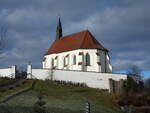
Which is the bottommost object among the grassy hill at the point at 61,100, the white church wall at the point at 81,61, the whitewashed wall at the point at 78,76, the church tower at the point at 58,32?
the grassy hill at the point at 61,100

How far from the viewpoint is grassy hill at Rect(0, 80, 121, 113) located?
2808 cm

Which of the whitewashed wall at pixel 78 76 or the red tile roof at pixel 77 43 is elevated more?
the red tile roof at pixel 77 43

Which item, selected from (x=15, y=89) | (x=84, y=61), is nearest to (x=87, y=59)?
(x=84, y=61)

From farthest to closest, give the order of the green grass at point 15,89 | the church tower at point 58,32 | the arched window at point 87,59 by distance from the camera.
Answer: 1. the church tower at point 58,32
2. the arched window at point 87,59
3. the green grass at point 15,89

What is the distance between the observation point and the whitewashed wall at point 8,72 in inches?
1844

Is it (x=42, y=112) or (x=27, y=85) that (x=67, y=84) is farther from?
(x=42, y=112)

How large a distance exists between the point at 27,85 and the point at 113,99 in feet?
34.2

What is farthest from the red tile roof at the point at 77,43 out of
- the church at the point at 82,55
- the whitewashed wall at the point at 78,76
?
the whitewashed wall at the point at 78,76

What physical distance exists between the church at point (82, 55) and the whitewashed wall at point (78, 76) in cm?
740

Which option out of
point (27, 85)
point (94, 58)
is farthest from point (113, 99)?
point (94, 58)

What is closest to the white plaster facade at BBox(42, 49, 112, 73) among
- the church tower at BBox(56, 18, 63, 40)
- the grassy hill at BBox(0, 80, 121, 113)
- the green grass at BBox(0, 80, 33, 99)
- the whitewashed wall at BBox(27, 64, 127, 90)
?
the whitewashed wall at BBox(27, 64, 127, 90)

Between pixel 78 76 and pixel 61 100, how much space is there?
13299 mm

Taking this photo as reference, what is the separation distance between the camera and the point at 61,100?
34531 mm

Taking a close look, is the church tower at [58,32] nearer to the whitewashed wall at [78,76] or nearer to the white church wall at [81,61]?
the white church wall at [81,61]
